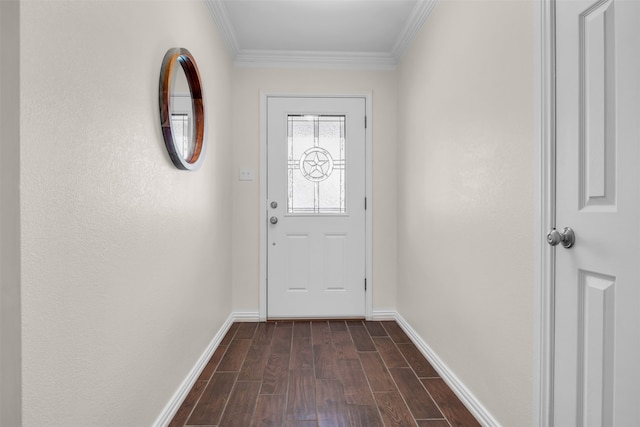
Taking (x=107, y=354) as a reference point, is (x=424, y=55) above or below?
above

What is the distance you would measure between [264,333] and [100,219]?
2.05 meters

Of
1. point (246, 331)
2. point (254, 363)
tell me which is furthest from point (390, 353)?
point (246, 331)

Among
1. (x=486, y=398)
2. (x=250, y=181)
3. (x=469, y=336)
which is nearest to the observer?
(x=486, y=398)

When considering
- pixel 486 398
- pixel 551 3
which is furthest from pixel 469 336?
pixel 551 3

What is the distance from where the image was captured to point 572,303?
1.21m

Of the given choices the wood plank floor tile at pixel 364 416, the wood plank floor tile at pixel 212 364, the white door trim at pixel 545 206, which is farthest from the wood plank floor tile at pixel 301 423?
the white door trim at pixel 545 206

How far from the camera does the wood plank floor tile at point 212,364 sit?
7.31 ft

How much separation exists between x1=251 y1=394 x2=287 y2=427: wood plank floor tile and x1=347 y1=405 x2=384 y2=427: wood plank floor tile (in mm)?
329

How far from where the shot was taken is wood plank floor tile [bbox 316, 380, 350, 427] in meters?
1.77

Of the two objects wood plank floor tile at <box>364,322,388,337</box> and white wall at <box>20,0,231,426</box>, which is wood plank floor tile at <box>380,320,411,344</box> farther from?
white wall at <box>20,0,231,426</box>

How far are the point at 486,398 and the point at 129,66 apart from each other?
1999 mm

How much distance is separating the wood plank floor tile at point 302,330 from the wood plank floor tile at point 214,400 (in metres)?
Answer: 0.77

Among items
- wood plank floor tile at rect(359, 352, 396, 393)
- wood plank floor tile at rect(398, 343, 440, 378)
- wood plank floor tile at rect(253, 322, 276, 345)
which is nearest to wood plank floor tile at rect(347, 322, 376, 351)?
wood plank floor tile at rect(359, 352, 396, 393)

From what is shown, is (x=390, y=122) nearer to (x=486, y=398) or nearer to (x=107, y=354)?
(x=486, y=398)
